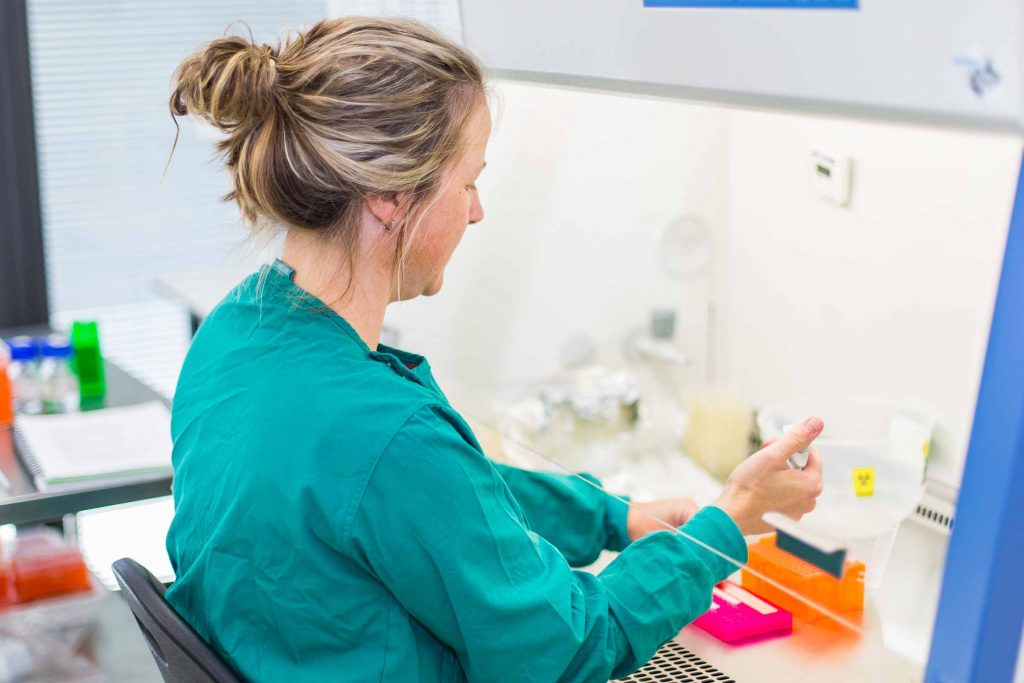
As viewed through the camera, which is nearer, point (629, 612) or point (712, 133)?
point (629, 612)

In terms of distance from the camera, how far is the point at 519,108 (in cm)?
150

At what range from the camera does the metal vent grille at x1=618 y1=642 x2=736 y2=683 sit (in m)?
1.05

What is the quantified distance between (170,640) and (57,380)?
1.17 meters

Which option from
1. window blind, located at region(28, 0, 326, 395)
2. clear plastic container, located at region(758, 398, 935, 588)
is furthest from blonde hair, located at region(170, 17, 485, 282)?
window blind, located at region(28, 0, 326, 395)

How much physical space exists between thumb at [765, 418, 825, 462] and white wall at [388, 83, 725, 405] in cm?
54

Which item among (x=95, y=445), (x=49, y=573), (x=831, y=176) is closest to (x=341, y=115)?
(x=831, y=176)

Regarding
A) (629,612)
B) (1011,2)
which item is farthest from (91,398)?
(1011,2)

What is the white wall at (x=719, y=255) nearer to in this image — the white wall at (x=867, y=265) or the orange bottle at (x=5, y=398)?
the white wall at (x=867, y=265)

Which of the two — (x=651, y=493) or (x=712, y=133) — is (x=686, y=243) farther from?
(x=651, y=493)

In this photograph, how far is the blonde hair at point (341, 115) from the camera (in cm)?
93

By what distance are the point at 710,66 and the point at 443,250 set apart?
0.30 metres

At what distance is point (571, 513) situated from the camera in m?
1.27

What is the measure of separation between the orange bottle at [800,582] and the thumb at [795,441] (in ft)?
0.25

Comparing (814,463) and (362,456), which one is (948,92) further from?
(362,456)
